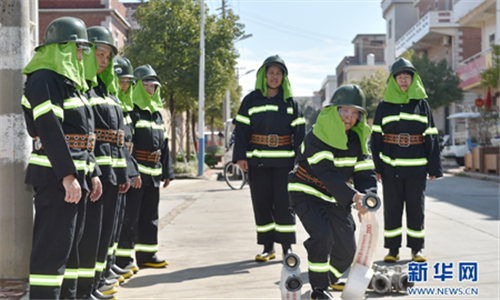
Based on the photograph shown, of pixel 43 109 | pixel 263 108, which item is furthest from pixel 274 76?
pixel 43 109

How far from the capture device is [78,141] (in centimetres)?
481

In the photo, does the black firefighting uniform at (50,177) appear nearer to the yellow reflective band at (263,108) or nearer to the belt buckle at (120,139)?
the belt buckle at (120,139)

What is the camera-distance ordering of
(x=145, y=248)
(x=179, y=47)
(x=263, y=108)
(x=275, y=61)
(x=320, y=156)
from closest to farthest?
1. (x=320, y=156)
2. (x=145, y=248)
3. (x=275, y=61)
4. (x=263, y=108)
5. (x=179, y=47)

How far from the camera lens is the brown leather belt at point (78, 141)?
471 centimetres

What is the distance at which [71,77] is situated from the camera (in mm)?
4777

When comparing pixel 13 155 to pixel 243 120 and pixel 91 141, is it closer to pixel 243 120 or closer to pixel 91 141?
pixel 91 141

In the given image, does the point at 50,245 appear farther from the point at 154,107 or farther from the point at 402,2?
the point at 402,2

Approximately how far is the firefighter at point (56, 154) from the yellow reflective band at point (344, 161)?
2.04 metres

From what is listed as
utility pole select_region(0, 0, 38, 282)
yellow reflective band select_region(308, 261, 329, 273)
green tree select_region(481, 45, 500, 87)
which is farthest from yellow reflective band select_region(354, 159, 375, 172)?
green tree select_region(481, 45, 500, 87)

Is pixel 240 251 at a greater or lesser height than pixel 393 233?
lesser

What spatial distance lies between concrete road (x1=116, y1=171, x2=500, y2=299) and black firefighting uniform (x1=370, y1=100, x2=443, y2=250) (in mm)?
427

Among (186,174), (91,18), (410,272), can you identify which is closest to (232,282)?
(410,272)

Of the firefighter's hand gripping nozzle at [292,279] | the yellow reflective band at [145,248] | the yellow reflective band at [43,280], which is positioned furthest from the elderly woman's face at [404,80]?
the yellow reflective band at [43,280]

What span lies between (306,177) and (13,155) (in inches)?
104
